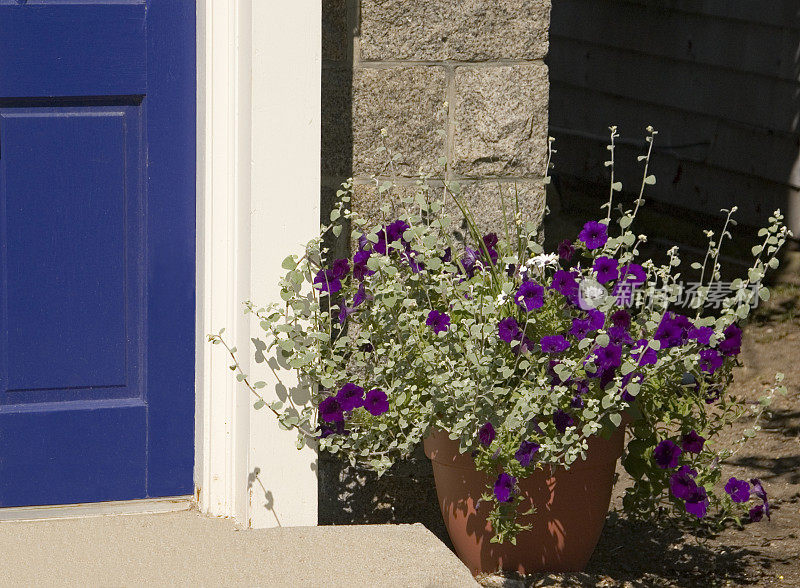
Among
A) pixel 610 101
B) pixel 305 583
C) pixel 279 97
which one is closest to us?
pixel 305 583

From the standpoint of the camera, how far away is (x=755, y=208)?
6445 mm

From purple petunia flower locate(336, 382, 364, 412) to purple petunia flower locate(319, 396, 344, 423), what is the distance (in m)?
0.02

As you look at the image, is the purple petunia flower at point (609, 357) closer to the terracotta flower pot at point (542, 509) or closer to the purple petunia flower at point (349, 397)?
the terracotta flower pot at point (542, 509)

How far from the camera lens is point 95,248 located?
3.01 meters

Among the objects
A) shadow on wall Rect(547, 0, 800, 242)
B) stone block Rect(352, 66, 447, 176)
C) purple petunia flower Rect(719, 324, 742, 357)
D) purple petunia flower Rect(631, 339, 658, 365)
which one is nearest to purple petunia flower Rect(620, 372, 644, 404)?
purple petunia flower Rect(631, 339, 658, 365)

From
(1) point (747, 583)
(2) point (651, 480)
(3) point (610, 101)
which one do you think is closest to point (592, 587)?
(2) point (651, 480)

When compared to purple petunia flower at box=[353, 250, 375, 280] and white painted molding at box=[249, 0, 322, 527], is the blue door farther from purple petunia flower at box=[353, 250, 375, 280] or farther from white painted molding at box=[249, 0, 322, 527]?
purple petunia flower at box=[353, 250, 375, 280]

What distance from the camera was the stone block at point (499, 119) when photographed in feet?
10.3

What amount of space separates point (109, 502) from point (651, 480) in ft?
5.17

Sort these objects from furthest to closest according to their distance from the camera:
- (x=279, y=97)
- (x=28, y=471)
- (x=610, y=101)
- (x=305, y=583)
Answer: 1. (x=610, y=101)
2. (x=28, y=471)
3. (x=279, y=97)
4. (x=305, y=583)

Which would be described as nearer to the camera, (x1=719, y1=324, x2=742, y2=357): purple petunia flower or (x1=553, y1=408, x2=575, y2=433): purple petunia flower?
(x1=553, y1=408, x2=575, y2=433): purple petunia flower

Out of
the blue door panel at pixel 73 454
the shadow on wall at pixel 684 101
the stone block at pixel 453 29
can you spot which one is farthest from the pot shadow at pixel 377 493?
the shadow on wall at pixel 684 101

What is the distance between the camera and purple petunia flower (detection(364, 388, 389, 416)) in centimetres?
278

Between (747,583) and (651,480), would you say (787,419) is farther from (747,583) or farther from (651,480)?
(651,480)
